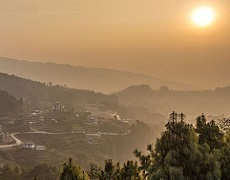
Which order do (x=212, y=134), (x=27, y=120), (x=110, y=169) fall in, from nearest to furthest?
(x=212, y=134)
(x=110, y=169)
(x=27, y=120)

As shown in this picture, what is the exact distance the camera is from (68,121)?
332 ft

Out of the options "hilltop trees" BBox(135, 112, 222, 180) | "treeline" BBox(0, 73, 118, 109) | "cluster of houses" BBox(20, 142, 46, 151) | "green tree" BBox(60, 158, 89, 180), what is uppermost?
"treeline" BBox(0, 73, 118, 109)

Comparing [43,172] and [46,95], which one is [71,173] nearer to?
[43,172]

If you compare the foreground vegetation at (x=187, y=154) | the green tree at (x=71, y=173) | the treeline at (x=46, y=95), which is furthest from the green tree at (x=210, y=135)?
the treeline at (x=46, y=95)

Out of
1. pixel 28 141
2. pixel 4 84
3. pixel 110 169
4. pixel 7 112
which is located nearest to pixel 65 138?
pixel 28 141

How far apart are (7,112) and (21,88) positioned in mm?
61950

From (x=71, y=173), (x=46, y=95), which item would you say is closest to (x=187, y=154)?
(x=71, y=173)

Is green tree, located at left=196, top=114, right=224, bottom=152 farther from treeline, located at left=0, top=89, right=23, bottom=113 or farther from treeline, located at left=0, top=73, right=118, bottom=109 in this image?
treeline, located at left=0, top=73, right=118, bottom=109

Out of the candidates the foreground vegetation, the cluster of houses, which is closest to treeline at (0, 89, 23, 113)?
the cluster of houses

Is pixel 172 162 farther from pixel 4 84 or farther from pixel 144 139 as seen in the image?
pixel 4 84

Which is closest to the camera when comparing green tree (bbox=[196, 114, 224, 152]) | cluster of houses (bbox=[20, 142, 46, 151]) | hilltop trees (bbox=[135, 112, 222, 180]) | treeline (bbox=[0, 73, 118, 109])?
hilltop trees (bbox=[135, 112, 222, 180])

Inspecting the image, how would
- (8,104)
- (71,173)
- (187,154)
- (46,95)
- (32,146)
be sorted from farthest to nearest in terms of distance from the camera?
(46,95), (8,104), (32,146), (71,173), (187,154)

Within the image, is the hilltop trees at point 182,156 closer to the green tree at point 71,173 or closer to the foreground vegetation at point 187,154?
the foreground vegetation at point 187,154

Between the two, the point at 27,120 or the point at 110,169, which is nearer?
the point at 110,169
